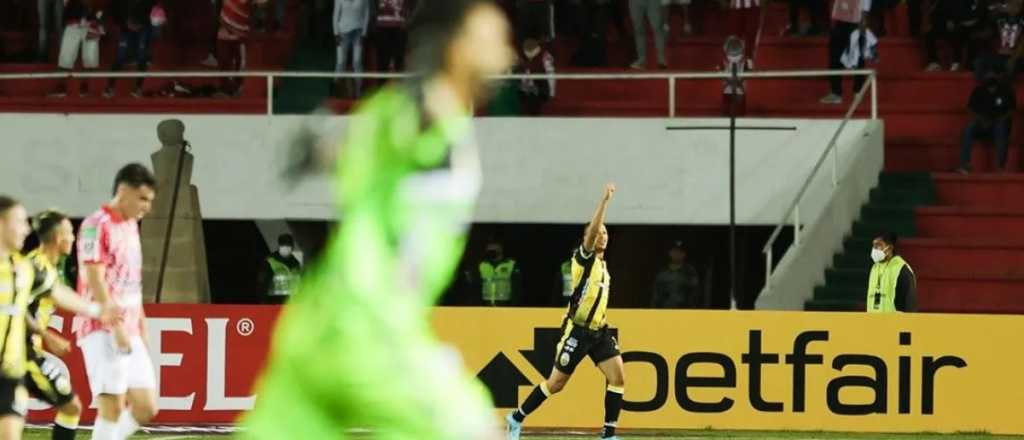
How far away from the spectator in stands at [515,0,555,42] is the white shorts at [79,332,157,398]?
14573 millimetres

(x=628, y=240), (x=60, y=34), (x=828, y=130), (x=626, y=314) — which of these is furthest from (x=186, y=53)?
(x=626, y=314)

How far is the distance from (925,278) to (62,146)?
10.5 metres

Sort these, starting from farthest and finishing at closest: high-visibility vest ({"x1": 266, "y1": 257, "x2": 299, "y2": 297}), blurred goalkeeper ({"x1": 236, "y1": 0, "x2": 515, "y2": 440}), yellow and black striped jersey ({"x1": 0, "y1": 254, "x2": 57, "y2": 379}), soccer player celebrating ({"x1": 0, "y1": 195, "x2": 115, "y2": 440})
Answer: high-visibility vest ({"x1": 266, "y1": 257, "x2": 299, "y2": 297}) < yellow and black striped jersey ({"x1": 0, "y1": 254, "x2": 57, "y2": 379}) < soccer player celebrating ({"x1": 0, "y1": 195, "x2": 115, "y2": 440}) < blurred goalkeeper ({"x1": 236, "y1": 0, "x2": 515, "y2": 440})

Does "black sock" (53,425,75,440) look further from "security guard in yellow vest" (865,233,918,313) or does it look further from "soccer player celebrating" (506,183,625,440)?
"security guard in yellow vest" (865,233,918,313)

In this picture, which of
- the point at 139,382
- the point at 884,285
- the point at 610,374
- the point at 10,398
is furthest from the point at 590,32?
the point at 10,398

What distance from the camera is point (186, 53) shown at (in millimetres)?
30609

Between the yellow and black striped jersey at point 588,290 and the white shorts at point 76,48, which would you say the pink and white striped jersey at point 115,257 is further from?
the white shorts at point 76,48

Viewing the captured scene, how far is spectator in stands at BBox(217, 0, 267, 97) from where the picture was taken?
91.9 ft

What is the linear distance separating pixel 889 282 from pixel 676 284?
4341 millimetres

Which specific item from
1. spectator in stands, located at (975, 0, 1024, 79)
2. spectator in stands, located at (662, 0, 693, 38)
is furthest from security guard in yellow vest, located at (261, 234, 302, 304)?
spectator in stands, located at (975, 0, 1024, 79)

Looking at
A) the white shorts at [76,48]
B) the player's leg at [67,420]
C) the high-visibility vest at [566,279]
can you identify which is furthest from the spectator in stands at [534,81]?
the player's leg at [67,420]

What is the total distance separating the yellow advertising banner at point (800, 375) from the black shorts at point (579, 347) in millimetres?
1764

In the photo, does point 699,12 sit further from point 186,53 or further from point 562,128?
point 186,53

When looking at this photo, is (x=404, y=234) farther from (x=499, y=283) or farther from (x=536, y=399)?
(x=499, y=283)
